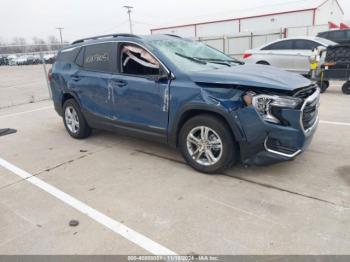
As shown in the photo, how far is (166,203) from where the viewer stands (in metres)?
3.23

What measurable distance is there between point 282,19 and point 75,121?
2874 cm

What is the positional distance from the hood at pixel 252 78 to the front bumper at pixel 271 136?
263 mm

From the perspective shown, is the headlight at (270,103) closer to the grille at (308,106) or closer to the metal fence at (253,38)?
the grille at (308,106)

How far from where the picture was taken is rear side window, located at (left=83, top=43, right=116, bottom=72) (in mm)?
4675

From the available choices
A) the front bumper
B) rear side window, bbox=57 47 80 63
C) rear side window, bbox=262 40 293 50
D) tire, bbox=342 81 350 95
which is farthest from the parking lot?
rear side window, bbox=262 40 293 50

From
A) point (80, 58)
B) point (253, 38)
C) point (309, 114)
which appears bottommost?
point (309, 114)

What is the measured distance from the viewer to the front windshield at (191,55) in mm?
4031

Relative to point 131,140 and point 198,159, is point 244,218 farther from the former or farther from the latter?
point 131,140

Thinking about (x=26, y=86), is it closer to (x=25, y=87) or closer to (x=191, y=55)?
(x=25, y=87)

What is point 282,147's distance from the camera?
3334 millimetres

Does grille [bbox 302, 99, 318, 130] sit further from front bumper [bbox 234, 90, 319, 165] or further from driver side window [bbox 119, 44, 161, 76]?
driver side window [bbox 119, 44, 161, 76]

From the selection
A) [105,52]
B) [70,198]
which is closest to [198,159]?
[70,198]

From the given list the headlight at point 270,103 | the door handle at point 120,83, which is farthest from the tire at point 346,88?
the door handle at point 120,83

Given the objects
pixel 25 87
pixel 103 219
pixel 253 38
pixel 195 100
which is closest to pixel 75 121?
pixel 195 100
